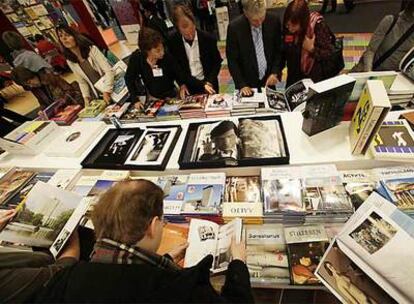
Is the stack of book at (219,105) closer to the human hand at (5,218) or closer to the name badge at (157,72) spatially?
the name badge at (157,72)

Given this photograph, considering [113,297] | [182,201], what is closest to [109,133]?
[182,201]

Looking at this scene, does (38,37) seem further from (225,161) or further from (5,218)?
(225,161)

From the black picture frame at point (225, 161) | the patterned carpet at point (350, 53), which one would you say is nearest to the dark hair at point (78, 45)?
the black picture frame at point (225, 161)

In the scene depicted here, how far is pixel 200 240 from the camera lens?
4.17 feet

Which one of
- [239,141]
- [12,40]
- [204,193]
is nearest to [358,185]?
[239,141]

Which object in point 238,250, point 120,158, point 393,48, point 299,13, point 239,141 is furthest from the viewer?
point 299,13

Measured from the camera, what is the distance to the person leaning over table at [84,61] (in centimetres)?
259

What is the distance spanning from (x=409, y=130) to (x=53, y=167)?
2318 mm

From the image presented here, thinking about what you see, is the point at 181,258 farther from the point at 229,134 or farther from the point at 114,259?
the point at 229,134

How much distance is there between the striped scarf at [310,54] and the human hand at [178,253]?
81.1 inches

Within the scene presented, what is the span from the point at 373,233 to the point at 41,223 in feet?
5.01

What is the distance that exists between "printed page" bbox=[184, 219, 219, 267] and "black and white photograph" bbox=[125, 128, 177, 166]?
492mm

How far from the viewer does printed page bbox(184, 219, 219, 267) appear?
1221 millimetres

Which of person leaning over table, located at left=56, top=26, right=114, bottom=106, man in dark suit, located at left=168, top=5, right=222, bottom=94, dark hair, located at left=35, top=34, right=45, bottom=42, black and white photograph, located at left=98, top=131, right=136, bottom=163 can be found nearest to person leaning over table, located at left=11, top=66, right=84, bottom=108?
person leaning over table, located at left=56, top=26, right=114, bottom=106
